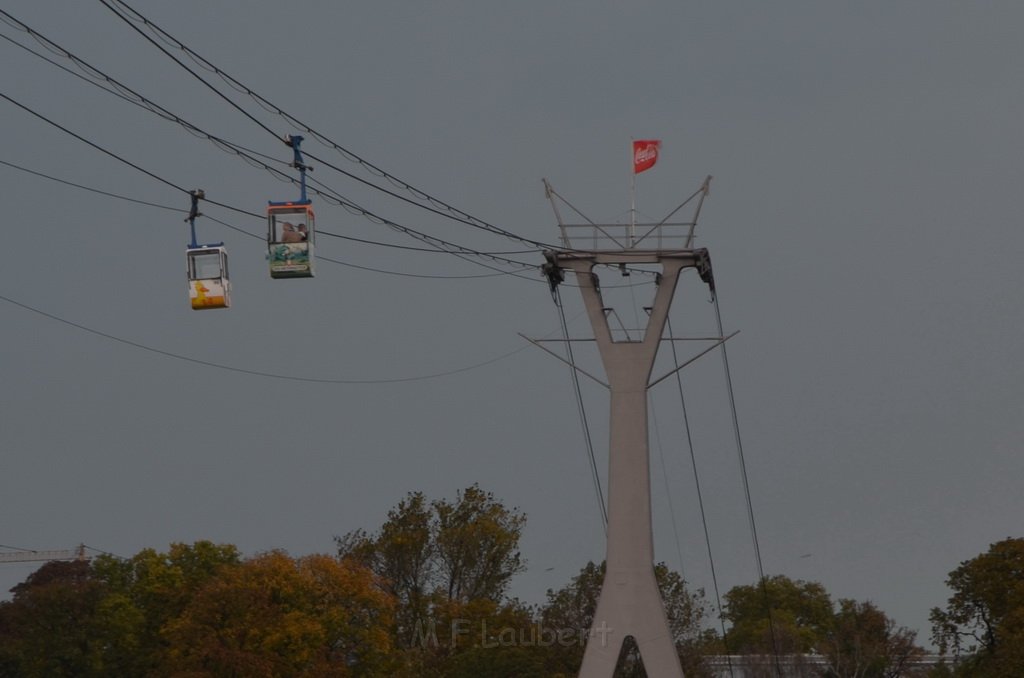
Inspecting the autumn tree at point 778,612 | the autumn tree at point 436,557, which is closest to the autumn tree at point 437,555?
the autumn tree at point 436,557

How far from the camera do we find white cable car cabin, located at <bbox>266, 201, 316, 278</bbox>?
3269 centimetres

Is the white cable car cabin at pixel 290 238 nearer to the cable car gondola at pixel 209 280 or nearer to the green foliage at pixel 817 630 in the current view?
the cable car gondola at pixel 209 280

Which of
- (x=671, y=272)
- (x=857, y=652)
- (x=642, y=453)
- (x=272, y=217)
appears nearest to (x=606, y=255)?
(x=671, y=272)

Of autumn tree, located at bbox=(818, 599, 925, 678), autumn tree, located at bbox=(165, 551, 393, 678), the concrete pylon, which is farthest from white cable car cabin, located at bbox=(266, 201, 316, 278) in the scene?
autumn tree, located at bbox=(818, 599, 925, 678)

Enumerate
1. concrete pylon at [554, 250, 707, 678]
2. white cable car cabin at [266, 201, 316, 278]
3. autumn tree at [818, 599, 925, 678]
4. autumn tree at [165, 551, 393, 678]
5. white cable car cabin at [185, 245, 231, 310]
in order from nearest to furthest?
white cable car cabin at [185, 245, 231, 310] < white cable car cabin at [266, 201, 316, 278] < concrete pylon at [554, 250, 707, 678] < autumn tree at [165, 551, 393, 678] < autumn tree at [818, 599, 925, 678]

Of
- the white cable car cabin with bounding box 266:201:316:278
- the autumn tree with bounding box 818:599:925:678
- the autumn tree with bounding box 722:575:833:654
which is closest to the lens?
the white cable car cabin with bounding box 266:201:316:278

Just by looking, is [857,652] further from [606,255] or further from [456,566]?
[606,255]

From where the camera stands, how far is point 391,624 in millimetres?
88375

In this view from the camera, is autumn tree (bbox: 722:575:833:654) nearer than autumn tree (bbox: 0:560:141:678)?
No

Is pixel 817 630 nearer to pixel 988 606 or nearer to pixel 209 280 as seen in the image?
pixel 988 606

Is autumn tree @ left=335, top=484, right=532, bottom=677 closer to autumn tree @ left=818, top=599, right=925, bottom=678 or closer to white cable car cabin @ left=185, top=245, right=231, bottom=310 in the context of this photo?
autumn tree @ left=818, top=599, right=925, bottom=678

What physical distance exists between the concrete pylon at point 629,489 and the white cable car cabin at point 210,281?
21.2 meters

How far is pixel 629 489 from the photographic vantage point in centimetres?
5150

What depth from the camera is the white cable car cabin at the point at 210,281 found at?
105 feet
